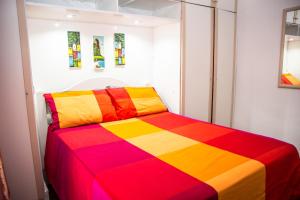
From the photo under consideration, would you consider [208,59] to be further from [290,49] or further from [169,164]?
[169,164]

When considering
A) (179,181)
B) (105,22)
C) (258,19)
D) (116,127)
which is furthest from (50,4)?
(258,19)

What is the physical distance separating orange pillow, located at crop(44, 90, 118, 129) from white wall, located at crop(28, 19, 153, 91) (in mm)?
295

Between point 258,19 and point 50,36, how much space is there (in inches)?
105

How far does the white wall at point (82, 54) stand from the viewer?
235 cm

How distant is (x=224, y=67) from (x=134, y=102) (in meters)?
1.49

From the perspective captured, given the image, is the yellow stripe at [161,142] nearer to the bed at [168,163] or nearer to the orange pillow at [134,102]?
the bed at [168,163]

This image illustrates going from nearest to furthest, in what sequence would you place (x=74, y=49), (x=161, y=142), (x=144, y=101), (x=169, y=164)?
(x=169, y=164) < (x=161, y=142) < (x=74, y=49) < (x=144, y=101)

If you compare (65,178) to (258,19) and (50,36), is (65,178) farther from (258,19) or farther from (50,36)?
(258,19)

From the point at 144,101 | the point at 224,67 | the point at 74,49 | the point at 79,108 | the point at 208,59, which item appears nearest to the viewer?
the point at 79,108

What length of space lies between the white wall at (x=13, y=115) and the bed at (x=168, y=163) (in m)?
0.22

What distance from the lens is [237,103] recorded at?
3383 millimetres

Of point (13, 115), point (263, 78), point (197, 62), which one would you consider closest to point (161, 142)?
point (13, 115)

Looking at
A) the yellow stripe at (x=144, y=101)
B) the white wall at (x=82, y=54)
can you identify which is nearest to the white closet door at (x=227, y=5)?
the white wall at (x=82, y=54)

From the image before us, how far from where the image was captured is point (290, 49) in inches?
106
